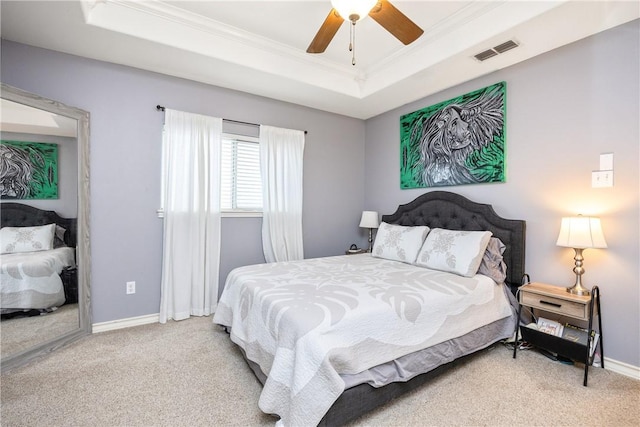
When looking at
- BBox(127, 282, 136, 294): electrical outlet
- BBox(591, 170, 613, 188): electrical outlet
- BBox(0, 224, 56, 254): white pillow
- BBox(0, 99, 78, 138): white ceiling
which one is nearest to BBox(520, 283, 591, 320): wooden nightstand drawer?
BBox(591, 170, 613, 188): electrical outlet

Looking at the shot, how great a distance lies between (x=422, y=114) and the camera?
3461 mm

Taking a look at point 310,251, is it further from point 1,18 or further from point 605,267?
point 1,18

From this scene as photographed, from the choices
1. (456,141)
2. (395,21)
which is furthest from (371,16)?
(456,141)

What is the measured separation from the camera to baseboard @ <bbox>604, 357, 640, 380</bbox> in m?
1.98

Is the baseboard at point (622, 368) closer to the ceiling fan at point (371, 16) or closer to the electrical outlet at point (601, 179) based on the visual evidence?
the electrical outlet at point (601, 179)

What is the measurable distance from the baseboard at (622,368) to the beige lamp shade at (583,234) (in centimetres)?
86

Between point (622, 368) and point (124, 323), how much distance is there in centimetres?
407

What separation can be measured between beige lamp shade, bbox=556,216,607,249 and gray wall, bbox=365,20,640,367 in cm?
23

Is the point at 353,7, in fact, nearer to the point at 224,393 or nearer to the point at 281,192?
the point at 281,192

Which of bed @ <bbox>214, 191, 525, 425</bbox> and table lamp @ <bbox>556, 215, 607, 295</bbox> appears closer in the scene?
bed @ <bbox>214, 191, 525, 425</bbox>

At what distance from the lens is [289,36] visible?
8.98ft

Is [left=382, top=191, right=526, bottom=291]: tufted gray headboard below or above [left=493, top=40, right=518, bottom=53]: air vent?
below

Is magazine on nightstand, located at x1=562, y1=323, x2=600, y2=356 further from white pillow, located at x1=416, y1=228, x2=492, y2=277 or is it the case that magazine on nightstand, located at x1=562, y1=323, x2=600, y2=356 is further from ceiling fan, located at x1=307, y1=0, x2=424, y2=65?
ceiling fan, located at x1=307, y1=0, x2=424, y2=65

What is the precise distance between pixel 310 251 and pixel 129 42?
285cm
